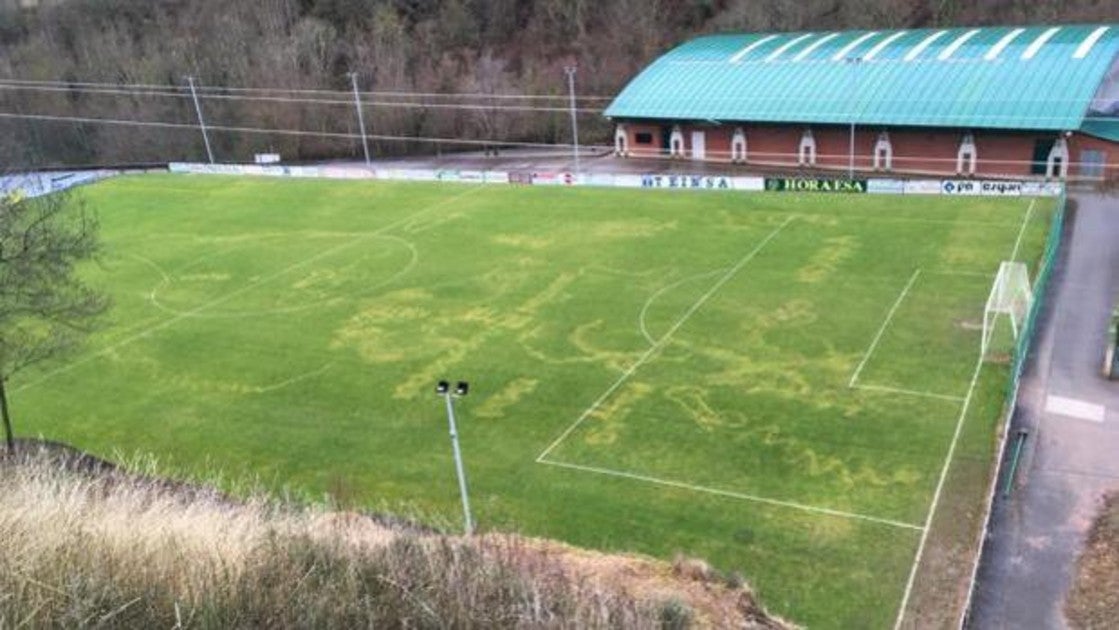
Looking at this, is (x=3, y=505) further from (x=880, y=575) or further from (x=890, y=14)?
(x=890, y=14)

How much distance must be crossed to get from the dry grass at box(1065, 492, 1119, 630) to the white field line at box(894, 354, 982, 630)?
3130 mm

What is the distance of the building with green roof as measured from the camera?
181 ft

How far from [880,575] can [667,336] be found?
49.1 feet

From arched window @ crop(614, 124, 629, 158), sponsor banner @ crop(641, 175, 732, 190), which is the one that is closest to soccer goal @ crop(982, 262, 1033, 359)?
sponsor banner @ crop(641, 175, 732, 190)

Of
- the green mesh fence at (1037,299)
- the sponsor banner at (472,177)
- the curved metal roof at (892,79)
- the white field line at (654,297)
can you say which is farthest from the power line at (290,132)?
the green mesh fence at (1037,299)

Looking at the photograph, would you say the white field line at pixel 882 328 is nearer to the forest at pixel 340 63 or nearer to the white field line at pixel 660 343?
the white field line at pixel 660 343

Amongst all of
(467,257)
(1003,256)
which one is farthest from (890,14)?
(467,257)

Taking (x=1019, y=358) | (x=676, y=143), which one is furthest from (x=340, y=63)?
(x=1019, y=358)

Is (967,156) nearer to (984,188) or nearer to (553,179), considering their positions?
(984,188)

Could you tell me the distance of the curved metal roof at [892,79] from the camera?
55.8 metres

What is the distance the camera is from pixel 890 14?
82.4 m

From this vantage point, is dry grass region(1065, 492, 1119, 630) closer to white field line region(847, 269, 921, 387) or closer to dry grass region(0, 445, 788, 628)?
white field line region(847, 269, 921, 387)

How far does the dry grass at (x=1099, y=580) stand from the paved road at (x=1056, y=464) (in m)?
0.22

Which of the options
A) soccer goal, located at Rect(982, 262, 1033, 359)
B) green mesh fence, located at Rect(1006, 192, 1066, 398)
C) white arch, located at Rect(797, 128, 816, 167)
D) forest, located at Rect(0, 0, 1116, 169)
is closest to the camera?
green mesh fence, located at Rect(1006, 192, 1066, 398)
